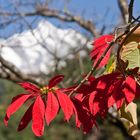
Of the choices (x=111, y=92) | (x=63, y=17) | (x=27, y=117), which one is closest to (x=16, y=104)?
(x=27, y=117)

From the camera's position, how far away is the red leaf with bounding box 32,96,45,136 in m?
0.65

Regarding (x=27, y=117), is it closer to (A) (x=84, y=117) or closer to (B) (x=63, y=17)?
(A) (x=84, y=117)

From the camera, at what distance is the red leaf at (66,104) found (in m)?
0.66

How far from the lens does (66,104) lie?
26.4 inches

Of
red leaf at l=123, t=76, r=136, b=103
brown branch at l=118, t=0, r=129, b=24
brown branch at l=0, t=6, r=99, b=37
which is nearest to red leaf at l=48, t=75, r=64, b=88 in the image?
red leaf at l=123, t=76, r=136, b=103

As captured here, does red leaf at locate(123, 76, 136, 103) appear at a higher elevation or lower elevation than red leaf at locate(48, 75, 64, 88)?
lower

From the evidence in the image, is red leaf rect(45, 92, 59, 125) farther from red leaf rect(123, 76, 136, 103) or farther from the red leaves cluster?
red leaf rect(123, 76, 136, 103)

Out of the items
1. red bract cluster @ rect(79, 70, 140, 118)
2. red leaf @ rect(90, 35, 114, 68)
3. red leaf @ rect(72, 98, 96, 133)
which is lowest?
red leaf @ rect(72, 98, 96, 133)

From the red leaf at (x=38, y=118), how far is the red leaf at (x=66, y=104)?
3cm

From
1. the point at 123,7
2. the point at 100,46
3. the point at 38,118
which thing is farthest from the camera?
the point at 123,7

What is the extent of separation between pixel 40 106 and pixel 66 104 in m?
0.04

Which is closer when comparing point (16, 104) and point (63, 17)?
point (16, 104)

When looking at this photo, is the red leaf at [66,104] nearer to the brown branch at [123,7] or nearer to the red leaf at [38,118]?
the red leaf at [38,118]

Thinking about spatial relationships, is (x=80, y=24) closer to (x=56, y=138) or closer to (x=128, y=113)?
(x=128, y=113)
